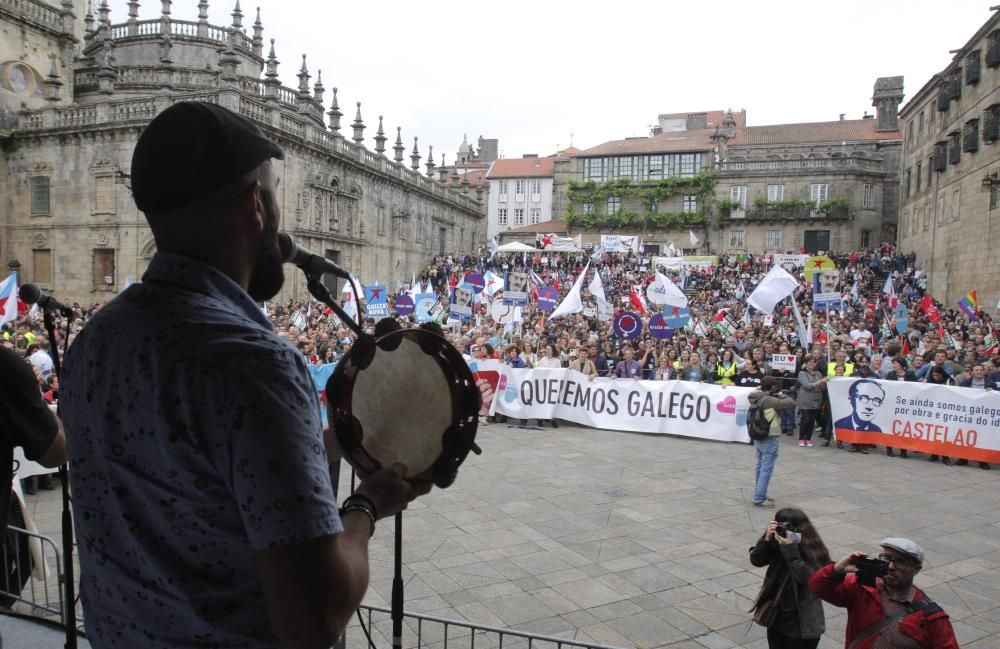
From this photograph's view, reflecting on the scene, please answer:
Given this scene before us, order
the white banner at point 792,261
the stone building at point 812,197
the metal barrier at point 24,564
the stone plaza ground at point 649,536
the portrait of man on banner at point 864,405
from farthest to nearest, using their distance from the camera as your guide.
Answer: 1. the stone building at point 812,197
2. the white banner at point 792,261
3. the portrait of man on banner at point 864,405
4. the stone plaza ground at point 649,536
5. the metal barrier at point 24,564

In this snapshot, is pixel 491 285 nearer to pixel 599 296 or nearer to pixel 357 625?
pixel 599 296

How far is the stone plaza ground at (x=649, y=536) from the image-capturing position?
6047 mm

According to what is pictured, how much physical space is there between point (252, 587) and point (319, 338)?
1707 cm

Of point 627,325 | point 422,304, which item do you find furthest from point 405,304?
point 627,325

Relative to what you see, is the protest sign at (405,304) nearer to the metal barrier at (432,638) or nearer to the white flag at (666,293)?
the white flag at (666,293)

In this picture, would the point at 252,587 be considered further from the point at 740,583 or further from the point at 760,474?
the point at 760,474

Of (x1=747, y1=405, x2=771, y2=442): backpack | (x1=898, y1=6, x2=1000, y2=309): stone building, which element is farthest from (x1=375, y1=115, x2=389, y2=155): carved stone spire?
(x1=747, y1=405, x2=771, y2=442): backpack

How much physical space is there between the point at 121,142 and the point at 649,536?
31.4 metres

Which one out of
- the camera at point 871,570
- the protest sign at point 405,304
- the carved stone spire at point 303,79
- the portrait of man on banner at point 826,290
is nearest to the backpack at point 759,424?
the camera at point 871,570

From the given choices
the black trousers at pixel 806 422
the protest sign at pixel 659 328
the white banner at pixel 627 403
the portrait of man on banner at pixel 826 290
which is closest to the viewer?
the black trousers at pixel 806 422

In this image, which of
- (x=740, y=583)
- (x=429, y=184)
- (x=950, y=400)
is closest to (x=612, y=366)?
(x=950, y=400)

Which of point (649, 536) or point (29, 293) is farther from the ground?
point (29, 293)

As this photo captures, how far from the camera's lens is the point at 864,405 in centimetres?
1309

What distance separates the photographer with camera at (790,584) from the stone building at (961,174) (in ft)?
81.6
